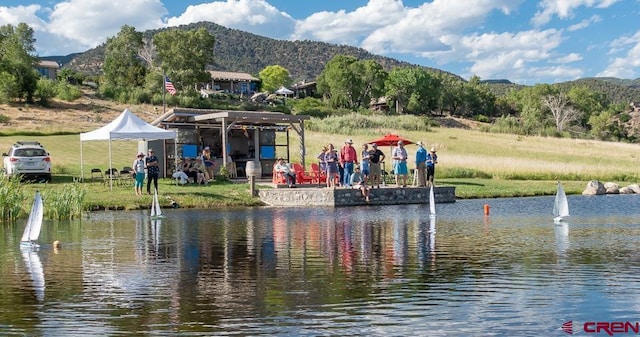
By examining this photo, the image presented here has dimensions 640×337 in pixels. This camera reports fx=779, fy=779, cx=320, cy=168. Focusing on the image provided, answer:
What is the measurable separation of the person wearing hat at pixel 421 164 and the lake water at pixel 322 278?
893 centimetres

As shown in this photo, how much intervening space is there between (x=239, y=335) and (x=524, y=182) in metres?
30.6

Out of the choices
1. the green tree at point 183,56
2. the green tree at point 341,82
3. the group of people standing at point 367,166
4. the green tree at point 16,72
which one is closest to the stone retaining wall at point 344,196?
the group of people standing at point 367,166

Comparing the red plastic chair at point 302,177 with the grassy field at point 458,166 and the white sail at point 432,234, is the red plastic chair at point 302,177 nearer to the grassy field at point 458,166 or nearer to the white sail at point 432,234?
the grassy field at point 458,166

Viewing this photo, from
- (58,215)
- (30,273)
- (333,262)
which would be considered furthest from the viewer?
(58,215)

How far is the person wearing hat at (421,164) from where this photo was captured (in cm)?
2830

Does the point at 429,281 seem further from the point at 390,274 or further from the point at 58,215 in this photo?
the point at 58,215

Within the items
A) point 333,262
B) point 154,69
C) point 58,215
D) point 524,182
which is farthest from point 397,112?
point 333,262

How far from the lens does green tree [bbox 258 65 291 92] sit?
13375 centimetres

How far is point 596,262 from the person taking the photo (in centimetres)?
1198

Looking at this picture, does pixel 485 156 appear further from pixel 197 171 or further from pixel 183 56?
pixel 183 56

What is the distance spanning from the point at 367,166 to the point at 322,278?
15.4 m

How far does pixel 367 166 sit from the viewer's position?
1025 inches

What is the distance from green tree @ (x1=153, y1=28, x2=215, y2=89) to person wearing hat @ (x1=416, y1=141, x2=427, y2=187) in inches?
2594

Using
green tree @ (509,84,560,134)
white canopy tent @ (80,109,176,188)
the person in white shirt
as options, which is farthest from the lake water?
green tree @ (509,84,560,134)
